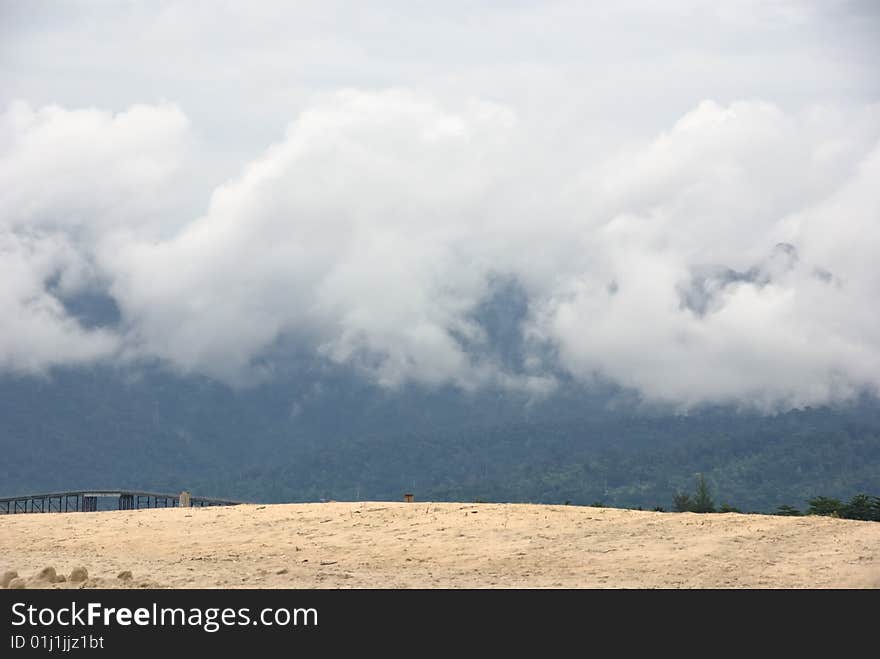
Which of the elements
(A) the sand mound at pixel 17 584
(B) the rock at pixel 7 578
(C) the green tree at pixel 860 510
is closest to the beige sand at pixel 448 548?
(A) the sand mound at pixel 17 584

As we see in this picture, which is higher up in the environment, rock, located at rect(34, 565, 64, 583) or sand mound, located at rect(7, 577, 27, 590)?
rock, located at rect(34, 565, 64, 583)

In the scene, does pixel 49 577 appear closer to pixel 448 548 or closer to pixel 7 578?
pixel 7 578

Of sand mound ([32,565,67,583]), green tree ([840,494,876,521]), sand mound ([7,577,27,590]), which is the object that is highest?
green tree ([840,494,876,521])

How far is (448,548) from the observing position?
45.4m

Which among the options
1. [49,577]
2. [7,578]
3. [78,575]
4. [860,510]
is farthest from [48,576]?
[860,510]

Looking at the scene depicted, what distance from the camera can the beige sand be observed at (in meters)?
40.4

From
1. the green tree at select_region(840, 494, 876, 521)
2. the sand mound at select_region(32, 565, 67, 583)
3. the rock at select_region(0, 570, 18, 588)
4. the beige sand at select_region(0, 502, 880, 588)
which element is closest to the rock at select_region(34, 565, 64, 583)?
the sand mound at select_region(32, 565, 67, 583)

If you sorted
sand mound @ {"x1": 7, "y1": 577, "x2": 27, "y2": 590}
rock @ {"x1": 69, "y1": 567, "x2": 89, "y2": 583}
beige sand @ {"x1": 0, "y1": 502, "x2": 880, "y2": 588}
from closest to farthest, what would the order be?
sand mound @ {"x1": 7, "y1": 577, "x2": 27, "y2": 590}
rock @ {"x1": 69, "y1": 567, "x2": 89, "y2": 583}
beige sand @ {"x1": 0, "y1": 502, "x2": 880, "y2": 588}

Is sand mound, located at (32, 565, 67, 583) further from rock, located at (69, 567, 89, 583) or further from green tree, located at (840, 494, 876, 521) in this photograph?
green tree, located at (840, 494, 876, 521)

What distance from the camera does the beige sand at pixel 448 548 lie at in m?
40.4

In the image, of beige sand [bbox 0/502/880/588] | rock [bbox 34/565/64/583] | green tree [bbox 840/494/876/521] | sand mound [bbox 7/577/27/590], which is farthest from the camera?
green tree [bbox 840/494/876/521]
